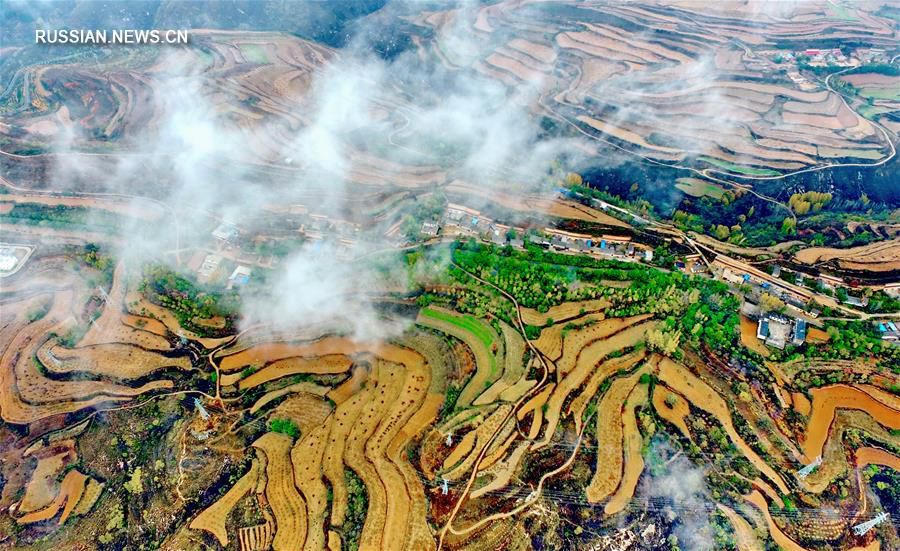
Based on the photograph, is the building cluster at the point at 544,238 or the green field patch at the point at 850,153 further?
the green field patch at the point at 850,153

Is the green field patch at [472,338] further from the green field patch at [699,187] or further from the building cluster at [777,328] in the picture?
the green field patch at [699,187]

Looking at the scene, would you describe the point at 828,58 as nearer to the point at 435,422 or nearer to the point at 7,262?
the point at 435,422

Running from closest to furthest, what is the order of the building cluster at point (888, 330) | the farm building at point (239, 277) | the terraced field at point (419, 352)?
the terraced field at point (419, 352) → the building cluster at point (888, 330) → the farm building at point (239, 277)

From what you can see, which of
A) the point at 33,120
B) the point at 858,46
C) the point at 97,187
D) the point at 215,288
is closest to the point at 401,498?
the point at 215,288

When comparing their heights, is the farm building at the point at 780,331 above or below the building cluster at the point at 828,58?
below

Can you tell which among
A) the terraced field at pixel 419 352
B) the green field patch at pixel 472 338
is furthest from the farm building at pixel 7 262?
the green field patch at pixel 472 338

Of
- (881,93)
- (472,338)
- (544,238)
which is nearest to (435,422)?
(472,338)
